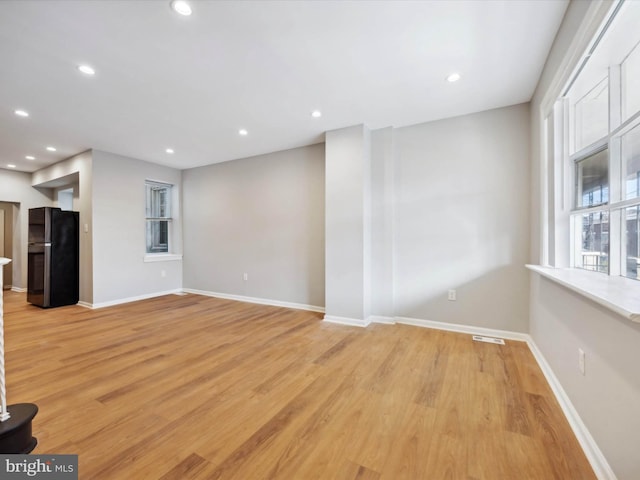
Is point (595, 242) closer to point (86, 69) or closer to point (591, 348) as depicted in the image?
point (591, 348)

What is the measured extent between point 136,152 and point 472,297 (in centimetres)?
548

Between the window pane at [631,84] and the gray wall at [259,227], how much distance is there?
3.08 metres

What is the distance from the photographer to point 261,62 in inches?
87.4

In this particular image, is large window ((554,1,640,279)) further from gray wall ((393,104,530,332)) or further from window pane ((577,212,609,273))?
gray wall ((393,104,530,332))

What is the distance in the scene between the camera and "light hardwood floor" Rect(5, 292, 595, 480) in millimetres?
1334

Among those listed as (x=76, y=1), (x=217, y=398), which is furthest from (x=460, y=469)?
(x=76, y=1)

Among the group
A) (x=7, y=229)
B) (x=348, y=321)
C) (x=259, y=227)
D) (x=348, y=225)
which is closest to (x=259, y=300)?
(x=259, y=227)

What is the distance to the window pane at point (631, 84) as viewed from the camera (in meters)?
1.42

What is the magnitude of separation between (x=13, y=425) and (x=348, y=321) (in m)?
2.87

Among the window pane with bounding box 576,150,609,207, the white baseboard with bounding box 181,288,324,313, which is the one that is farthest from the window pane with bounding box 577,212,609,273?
the white baseboard with bounding box 181,288,324,313

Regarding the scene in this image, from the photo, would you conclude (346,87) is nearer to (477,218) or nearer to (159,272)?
(477,218)

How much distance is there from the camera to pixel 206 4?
1651 mm

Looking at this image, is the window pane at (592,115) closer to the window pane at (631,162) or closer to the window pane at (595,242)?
the window pane at (631,162)

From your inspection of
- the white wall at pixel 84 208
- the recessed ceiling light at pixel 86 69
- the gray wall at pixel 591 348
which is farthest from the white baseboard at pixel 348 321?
the white wall at pixel 84 208
